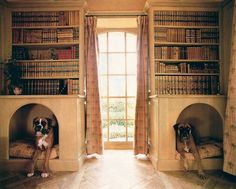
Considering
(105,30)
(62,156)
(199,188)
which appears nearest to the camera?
(199,188)

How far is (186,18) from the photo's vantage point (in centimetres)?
350

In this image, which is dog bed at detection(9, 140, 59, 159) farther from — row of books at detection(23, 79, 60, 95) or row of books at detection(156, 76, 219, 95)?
row of books at detection(156, 76, 219, 95)

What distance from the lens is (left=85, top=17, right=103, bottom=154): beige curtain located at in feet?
11.9

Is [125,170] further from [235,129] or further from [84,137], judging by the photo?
[235,129]

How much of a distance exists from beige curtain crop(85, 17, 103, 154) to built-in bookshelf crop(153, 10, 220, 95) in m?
0.94

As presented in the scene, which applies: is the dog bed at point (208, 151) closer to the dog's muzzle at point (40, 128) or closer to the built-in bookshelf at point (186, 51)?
the built-in bookshelf at point (186, 51)

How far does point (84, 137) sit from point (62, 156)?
64 cm

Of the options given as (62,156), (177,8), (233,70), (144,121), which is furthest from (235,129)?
(62,156)

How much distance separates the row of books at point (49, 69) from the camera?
3525 mm

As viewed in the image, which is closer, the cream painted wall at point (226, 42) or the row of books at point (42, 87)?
the cream painted wall at point (226, 42)

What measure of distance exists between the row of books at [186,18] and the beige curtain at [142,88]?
0.28 metres

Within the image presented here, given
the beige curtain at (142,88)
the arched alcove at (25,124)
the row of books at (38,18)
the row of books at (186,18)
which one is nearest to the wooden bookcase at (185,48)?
the row of books at (186,18)

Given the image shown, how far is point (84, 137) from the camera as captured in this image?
362cm

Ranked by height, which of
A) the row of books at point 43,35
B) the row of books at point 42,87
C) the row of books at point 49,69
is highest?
the row of books at point 43,35
